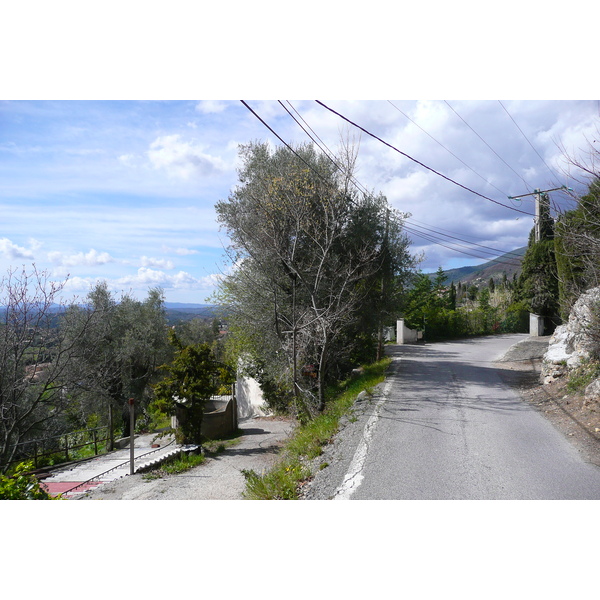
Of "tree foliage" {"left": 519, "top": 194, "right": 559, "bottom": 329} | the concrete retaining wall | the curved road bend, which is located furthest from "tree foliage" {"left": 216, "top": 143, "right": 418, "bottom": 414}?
the concrete retaining wall

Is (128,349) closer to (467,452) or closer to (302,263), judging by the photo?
(302,263)

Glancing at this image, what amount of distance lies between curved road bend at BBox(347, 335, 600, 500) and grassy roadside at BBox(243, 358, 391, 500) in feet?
2.01

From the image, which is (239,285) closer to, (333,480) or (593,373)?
(333,480)

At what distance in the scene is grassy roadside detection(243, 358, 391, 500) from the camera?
157 inches

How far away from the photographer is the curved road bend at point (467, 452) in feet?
11.3

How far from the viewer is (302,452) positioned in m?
5.31

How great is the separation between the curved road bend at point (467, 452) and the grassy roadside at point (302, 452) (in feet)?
2.01

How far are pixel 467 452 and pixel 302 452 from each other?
1.94 m

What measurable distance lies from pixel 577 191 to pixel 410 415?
3.07 metres

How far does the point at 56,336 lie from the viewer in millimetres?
5852

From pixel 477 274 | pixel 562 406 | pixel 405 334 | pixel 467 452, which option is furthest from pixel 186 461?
pixel 477 274

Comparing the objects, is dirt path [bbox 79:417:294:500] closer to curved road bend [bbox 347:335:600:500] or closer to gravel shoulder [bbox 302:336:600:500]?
gravel shoulder [bbox 302:336:600:500]

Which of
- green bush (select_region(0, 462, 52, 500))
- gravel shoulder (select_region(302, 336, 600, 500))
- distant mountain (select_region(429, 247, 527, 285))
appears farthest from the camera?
distant mountain (select_region(429, 247, 527, 285))

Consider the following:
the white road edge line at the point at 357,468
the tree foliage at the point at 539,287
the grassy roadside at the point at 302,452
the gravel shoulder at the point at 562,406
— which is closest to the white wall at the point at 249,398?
the grassy roadside at the point at 302,452
